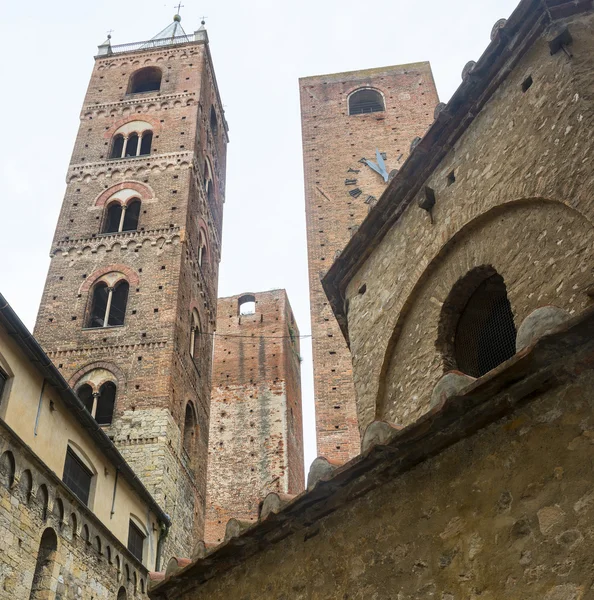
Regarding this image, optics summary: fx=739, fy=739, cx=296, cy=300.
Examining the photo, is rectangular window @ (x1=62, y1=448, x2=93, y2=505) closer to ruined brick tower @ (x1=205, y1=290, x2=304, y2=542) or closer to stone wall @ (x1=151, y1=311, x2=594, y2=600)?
stone wall @ (x1=151, y1=311, x2=594, y2=600)

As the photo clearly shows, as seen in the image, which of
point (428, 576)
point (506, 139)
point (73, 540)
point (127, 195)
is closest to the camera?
point (428, 576)

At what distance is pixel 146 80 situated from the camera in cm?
2627

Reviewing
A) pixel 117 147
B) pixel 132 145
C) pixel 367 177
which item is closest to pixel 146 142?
pixel 132 145

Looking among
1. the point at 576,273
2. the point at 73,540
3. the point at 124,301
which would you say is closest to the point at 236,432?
the point at 124,301

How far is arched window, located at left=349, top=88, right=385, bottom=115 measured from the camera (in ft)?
70.2

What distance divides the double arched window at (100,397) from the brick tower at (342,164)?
559 cm

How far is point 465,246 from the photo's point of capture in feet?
22.0

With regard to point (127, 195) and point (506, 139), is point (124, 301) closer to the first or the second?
point (127, 195)

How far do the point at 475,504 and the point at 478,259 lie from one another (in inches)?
125

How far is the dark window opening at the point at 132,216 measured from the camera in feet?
70.2

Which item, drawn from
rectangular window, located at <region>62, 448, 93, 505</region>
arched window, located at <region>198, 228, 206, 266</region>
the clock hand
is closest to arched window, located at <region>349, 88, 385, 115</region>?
the clock hand

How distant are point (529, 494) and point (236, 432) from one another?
2701 centimetres

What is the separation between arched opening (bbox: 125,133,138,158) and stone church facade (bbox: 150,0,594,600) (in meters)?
16.2

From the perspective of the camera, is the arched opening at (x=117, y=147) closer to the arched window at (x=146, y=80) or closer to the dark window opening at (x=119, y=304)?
the arched window at (x=146, y=80)
